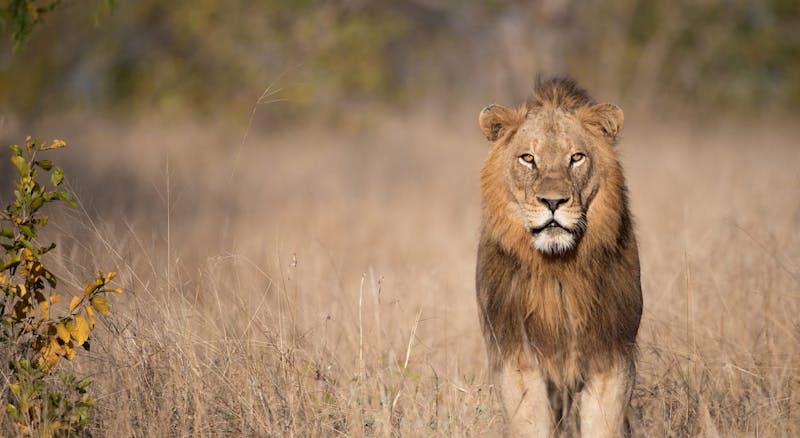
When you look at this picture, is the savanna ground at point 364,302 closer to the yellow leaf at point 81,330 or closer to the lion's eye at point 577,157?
the yellow leaf at point 81,330

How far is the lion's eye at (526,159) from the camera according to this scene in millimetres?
4203

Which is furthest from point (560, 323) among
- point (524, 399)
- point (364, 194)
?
point (364, 194)

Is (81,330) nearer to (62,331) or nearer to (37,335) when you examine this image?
(62,331)

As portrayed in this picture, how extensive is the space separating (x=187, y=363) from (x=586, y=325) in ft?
5.40

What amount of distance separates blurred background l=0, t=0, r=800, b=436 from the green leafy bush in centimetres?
21

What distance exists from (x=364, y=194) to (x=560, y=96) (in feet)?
25.5

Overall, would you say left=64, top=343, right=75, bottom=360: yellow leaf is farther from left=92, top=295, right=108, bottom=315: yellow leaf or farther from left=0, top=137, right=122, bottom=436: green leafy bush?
left=92, top=295, right=108, bottom=315: yellow leaf

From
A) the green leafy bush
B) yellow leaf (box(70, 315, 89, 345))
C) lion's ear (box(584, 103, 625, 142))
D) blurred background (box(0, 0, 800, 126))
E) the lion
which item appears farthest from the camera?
blurred background (box(0, 0, 800, 126))

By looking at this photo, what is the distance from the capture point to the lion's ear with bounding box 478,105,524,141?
4422 mm

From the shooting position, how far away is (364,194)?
12078 mm

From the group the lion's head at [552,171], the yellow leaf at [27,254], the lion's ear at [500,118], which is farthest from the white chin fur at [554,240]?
the yellow leaf at [27,254]

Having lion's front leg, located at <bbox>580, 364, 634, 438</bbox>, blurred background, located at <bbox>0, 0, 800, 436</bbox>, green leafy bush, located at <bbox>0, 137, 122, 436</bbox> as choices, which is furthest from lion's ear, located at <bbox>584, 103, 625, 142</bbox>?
green leafy bush, located at <bbox>0, 137, 122, 436</bbox>

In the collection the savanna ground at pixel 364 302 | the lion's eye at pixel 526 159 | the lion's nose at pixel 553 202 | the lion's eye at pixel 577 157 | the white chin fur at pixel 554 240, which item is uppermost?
the lion's eye at pixel 577 157

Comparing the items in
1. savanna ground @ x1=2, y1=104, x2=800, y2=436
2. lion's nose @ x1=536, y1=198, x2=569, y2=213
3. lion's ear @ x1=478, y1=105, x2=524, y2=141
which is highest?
lion's ear @ x1=478, y1=105, x2=524, y2=141
